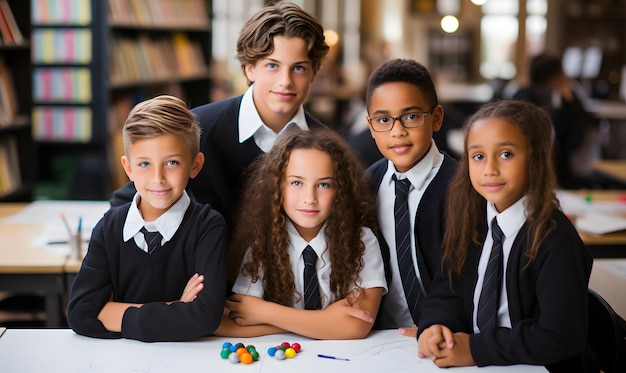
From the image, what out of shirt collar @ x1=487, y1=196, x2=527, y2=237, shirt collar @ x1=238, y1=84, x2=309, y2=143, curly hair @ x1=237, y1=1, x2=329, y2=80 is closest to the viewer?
shirt collar @ x1=487, y1=196, x2=527, y2=237

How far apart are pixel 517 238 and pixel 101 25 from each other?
13.7 feet

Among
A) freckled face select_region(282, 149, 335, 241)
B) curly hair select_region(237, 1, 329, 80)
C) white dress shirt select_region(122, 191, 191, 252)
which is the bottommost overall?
white dress shirt select_region(122, 191, 191, 252)

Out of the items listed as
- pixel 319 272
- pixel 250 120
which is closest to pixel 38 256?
pixel 250 120

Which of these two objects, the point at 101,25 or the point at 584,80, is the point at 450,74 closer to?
→ the point at 584,80

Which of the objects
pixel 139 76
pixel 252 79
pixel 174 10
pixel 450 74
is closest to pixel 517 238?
pixel 252 79

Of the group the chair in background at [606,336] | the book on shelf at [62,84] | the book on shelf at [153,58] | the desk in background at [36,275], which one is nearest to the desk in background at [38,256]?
the desk in background at [36,275]

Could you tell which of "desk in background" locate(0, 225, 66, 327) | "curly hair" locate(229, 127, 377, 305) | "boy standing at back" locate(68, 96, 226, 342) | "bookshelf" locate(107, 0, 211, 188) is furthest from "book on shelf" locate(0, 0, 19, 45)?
"curly hair" locate(229, 127, 377, 305)

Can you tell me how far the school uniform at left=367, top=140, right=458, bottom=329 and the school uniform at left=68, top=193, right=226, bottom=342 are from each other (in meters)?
0.48

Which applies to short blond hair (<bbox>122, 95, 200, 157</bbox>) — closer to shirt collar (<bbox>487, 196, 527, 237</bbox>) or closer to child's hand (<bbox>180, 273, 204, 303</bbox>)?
child's hand (<bbox>180, 273, 204, 303</bbox>)

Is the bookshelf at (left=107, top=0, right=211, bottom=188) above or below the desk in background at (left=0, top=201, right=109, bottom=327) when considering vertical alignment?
above

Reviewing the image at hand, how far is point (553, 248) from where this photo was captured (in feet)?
5.65

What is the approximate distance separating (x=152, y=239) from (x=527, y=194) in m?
0.93

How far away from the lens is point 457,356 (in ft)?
5.78

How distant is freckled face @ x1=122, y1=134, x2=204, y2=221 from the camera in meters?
1.86
